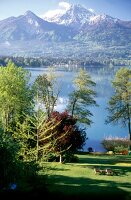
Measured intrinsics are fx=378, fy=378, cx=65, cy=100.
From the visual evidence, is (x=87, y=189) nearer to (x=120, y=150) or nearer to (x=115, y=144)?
(x=120, y=150)

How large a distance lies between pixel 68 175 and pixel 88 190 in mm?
5864

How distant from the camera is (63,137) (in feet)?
126

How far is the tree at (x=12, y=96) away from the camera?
155ft

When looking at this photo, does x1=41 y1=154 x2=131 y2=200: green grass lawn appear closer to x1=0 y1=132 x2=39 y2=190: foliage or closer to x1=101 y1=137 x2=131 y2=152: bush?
x1=0 y1=132 x2=39 y2=190: foliage

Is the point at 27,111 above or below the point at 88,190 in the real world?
above

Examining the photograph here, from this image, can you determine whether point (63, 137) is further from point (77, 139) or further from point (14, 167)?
point (14, 167)

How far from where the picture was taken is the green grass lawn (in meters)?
28.5

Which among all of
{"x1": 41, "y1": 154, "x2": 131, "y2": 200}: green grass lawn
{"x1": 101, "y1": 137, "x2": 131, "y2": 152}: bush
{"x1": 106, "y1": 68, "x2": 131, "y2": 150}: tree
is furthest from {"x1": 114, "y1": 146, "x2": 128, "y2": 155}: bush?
{"x1": 41, "y1": 154, "x2": 131, "y2": 200}: green grass lawn

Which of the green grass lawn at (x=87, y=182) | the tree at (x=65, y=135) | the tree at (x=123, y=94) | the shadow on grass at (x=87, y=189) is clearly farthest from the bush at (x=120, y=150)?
the shadow on grass at (x=87, y=189)

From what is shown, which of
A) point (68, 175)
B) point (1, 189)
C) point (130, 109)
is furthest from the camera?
point (130, 109)

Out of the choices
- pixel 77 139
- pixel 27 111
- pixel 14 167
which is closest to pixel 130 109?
pixel 27 111

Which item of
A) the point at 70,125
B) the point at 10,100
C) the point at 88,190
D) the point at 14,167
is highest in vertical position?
the point at 10,100

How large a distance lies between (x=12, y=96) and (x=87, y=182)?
19.7m

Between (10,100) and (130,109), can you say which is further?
(130,109)
